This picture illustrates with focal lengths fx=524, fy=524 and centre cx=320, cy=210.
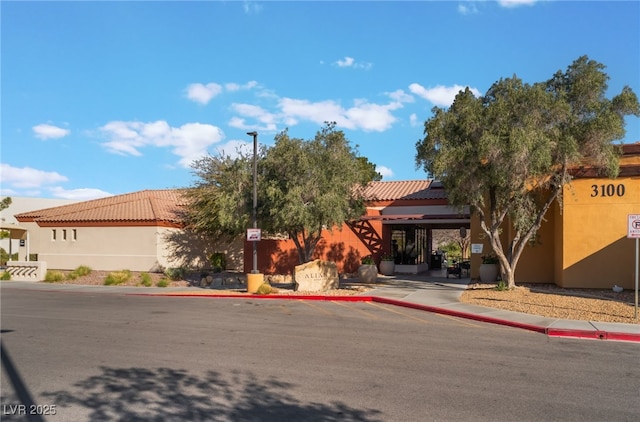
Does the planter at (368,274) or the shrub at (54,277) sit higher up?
the planter at (368,274)

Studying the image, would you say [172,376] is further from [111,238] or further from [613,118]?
[111,238]

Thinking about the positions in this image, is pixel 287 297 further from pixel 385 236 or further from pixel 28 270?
pixel 28 270

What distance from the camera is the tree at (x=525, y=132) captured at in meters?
16.0

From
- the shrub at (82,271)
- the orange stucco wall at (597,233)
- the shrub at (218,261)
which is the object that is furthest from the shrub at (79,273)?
the orange stucco wall at (597,233)

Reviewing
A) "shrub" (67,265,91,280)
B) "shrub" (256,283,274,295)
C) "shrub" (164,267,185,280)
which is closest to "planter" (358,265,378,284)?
"shrub" (256,283,274,295)

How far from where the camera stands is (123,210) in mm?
32656

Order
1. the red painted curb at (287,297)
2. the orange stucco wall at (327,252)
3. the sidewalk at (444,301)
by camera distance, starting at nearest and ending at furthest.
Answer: the sidewalk at (444,301)
the red painted curb at (287,297)
the orange stucco wall at (327,252)

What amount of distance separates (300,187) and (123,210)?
676 inches

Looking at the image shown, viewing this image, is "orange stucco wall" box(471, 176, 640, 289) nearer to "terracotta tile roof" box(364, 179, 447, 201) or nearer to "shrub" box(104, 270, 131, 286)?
"terracotta tile roof" box(364, 179, 447, 201)

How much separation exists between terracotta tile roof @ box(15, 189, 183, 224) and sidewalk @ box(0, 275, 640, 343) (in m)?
5.99

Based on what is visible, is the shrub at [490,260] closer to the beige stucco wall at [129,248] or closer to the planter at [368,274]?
the planter at [368,274]

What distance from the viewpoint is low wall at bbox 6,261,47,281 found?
Answer: 2828 centimetres

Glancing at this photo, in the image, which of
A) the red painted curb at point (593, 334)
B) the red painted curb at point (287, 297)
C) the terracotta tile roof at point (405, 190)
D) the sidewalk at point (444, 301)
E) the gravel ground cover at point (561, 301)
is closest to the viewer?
the red painted curb at point (593, 334)

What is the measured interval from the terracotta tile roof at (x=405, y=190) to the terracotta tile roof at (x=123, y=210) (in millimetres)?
12212
